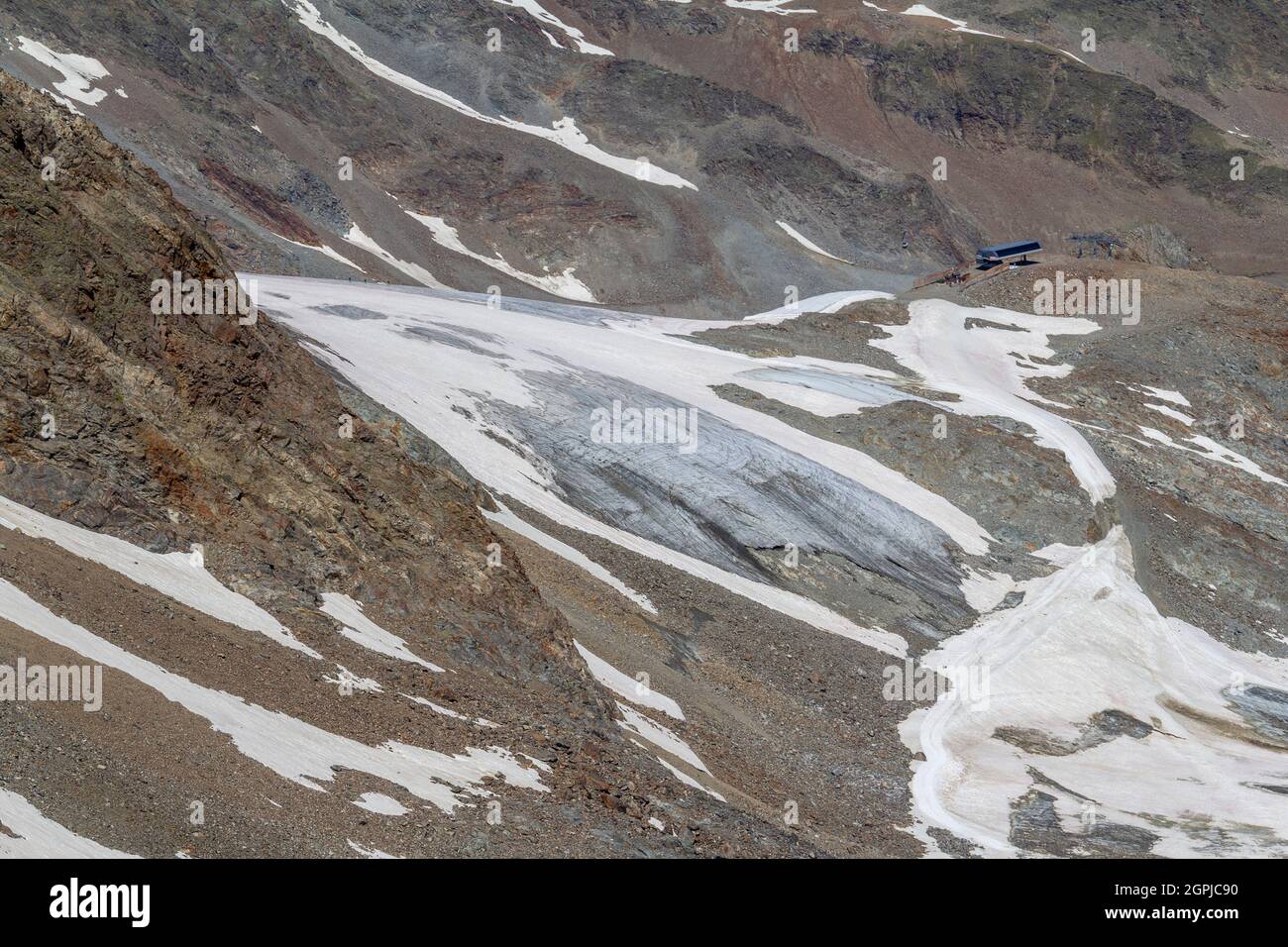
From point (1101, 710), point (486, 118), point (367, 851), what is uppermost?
point (486, 118)

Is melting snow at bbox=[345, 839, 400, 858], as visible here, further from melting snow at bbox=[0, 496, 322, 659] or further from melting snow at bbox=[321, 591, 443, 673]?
melting snow at bbox=[321, 591, 443, 673]

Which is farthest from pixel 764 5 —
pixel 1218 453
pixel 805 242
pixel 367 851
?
pixel 367 851

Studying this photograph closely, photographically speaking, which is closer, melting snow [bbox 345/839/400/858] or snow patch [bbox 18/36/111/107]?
melting snow [bbox 345/839/400/858]

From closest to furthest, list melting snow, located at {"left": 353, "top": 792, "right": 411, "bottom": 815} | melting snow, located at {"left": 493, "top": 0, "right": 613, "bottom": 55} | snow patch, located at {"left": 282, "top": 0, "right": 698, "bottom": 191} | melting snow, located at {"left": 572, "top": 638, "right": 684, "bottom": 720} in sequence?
melting snow, located at {"left": 353, "top": 792, "right": 411, "bottom": 815}, melting snow, located at {"left": 572, "top": 638, "right": 684, "bottom": 720}, snow patch, located at {"left": 282, "top": 0, "right": 698, "bottom": 191}, melting snow, located at {"left": 493, "top": 0, "right": 613, "bottom": 55}

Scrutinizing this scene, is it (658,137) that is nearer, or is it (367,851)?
(367,851)

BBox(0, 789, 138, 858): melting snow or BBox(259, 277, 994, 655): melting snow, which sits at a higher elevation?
BBox(259, 277, 994, 655): melting snow

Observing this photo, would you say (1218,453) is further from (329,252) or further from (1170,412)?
(329,252)

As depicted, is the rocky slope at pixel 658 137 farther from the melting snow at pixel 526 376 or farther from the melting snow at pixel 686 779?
the melting snow at pixel 686 779

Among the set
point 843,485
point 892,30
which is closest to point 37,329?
point 843,485

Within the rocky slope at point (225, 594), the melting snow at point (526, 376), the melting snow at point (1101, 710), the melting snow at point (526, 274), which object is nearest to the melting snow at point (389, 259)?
the melting snow at point (526, 274)

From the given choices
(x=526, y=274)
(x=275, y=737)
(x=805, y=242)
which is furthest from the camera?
(x=805, y=242)

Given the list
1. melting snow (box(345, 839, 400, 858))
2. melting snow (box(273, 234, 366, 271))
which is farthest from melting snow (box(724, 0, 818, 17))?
melting snow (box(345, 839, 400, 858))
